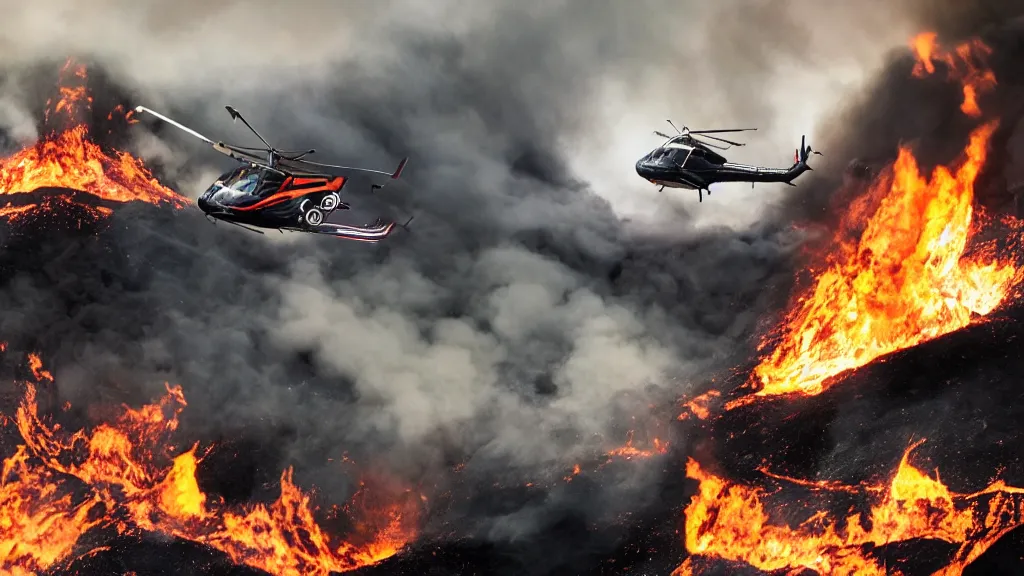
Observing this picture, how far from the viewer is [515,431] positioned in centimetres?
3544

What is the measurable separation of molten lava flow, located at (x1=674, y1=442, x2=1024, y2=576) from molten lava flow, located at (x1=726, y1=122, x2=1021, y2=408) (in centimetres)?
401

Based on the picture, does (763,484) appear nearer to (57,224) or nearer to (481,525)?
(481,525)

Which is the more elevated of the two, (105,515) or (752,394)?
(752,394)

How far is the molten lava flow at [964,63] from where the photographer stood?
1355 inches

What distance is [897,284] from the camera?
116 feet

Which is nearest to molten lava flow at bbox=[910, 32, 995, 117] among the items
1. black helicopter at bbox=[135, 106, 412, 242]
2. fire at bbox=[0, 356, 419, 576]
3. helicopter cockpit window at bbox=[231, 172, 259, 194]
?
black helicopter at bbox=[135, 106, 412, 242]

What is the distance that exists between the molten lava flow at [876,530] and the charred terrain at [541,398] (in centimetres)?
8

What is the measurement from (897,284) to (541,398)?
13.4 metres

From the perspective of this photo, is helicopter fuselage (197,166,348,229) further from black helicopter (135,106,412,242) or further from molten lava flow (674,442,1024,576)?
molten lava flow (674,442,1024,576)

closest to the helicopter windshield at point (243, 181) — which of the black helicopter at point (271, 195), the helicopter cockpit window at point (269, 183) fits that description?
the black helicopter at point (271, 195)

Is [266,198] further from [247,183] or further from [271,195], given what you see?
[247,183]

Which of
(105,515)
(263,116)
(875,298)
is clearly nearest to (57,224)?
(263,116)

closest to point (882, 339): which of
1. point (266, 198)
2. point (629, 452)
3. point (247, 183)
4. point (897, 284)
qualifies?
point (897, 284)

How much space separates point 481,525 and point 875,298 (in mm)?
16241
